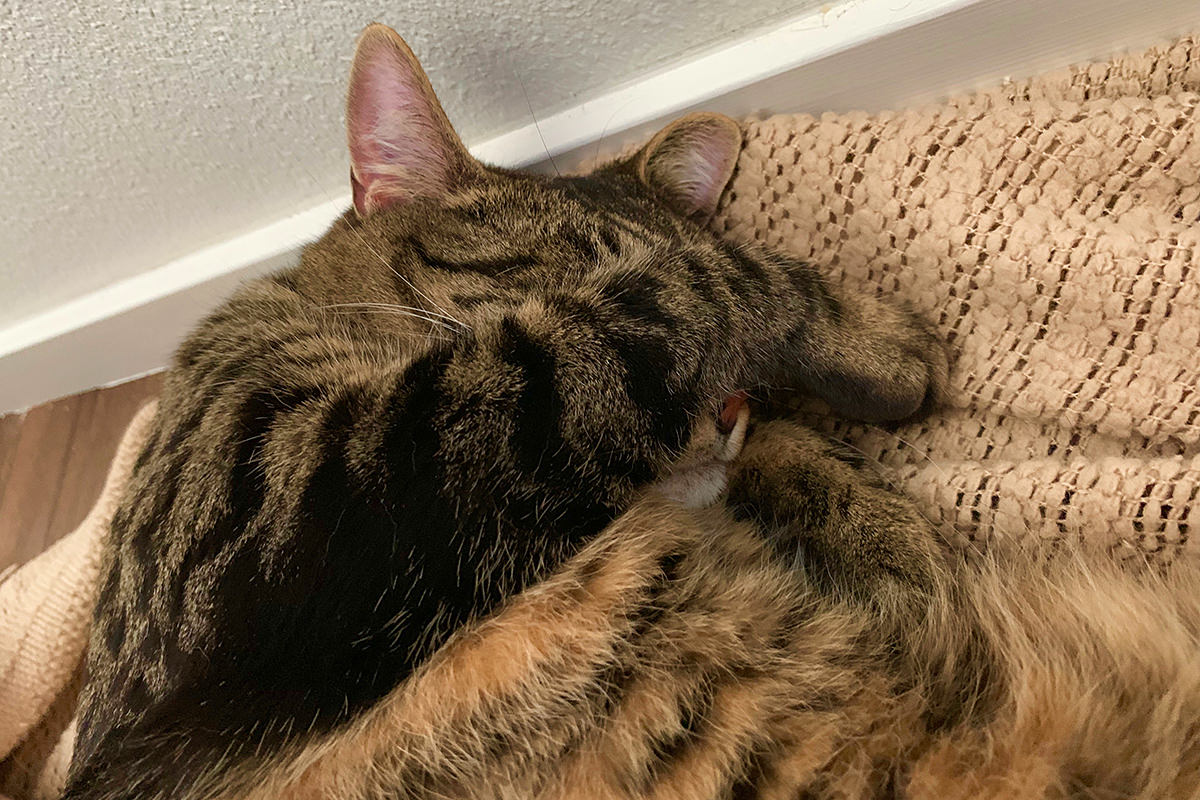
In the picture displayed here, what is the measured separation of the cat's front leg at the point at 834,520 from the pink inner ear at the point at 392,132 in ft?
1.60

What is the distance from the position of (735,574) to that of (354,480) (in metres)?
0.36

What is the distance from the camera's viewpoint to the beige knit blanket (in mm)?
760

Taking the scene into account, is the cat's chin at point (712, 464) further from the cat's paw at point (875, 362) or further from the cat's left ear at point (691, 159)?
the cat's left ear at point (691, 159)

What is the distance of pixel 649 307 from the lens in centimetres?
67

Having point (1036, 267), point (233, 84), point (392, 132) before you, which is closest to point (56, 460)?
point (233, 84)

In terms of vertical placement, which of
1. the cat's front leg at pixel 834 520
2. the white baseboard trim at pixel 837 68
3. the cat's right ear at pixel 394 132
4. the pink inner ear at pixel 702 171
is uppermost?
the cat's right ear at pixel 394 132

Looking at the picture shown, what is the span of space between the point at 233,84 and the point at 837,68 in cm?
76

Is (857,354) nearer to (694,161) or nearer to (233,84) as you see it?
(694,161)

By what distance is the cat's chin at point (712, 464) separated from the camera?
794 millimetres

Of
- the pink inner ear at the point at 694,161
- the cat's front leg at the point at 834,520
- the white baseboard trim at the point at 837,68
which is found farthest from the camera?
the pink inner ear at the point at 694,161

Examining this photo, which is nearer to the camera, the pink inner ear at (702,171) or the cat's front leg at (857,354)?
the cat's front leg at (857,354)

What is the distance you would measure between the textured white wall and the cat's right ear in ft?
0.40

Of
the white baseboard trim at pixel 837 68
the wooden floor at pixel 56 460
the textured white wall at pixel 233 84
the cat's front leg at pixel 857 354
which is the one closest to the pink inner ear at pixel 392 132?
the textured white wall at pixel 233 84

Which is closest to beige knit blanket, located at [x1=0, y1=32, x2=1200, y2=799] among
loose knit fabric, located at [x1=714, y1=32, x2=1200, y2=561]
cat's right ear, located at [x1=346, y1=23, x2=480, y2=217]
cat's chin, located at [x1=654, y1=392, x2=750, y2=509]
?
loose knit fabric, located at [x1=714, y1=32, x2=1200, y2=561]
